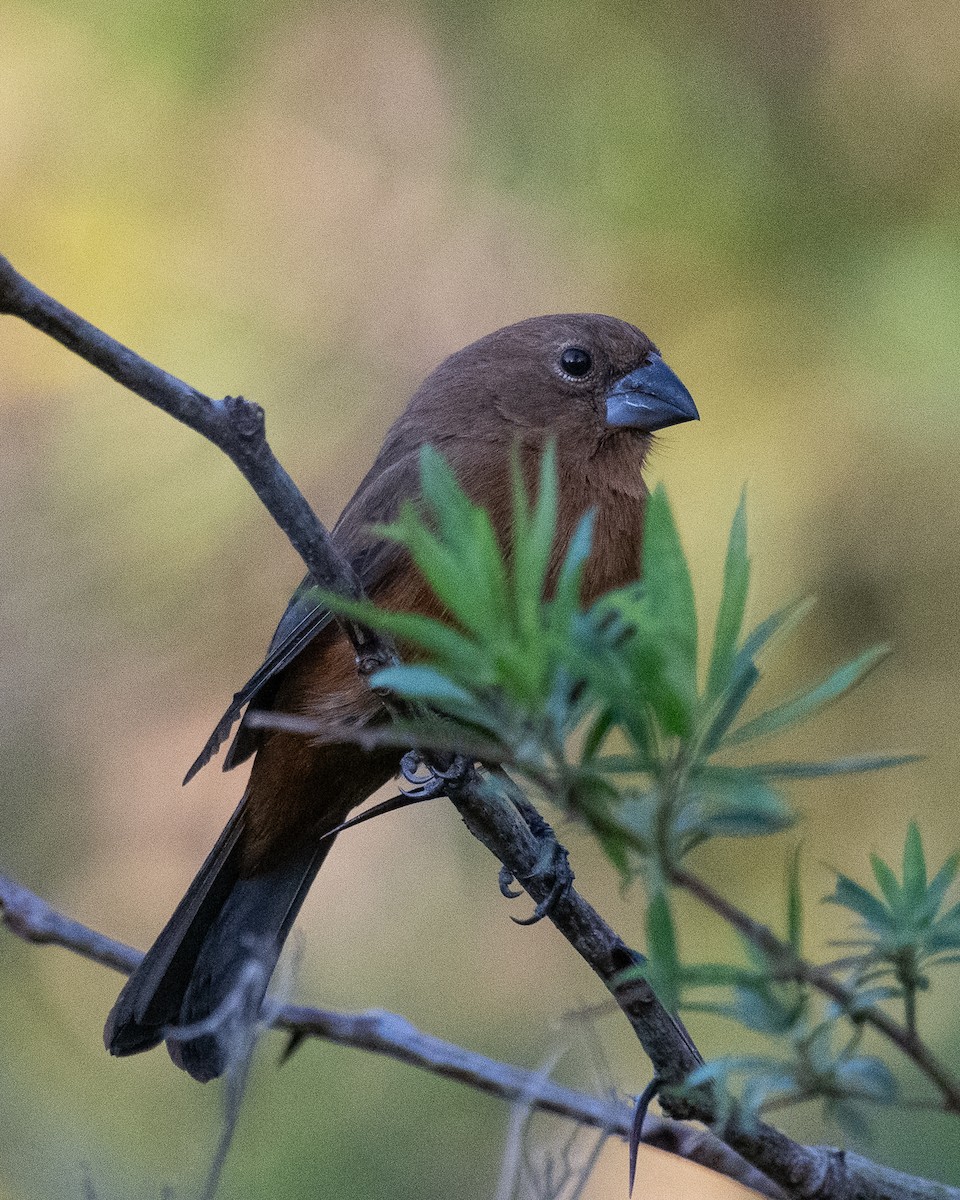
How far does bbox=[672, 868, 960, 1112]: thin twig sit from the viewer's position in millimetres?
974

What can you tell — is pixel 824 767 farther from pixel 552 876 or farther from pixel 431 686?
pixel 552 876

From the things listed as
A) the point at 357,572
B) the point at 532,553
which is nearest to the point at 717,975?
the point at 532,553

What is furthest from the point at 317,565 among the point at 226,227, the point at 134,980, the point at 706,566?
the point at 226,227

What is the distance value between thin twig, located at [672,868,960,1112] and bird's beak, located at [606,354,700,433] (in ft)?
8.67

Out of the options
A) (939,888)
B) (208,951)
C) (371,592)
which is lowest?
(208,951)

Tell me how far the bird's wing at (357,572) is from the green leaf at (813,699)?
2.13 meters

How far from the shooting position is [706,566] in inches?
165

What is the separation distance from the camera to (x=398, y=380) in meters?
4.84

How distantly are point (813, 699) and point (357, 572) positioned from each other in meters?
2.29

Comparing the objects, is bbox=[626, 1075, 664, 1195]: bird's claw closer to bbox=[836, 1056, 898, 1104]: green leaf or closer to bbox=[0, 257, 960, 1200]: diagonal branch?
bbox=[0, 257, 960, 1200]: diagonal branch

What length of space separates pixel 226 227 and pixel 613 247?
1.15m

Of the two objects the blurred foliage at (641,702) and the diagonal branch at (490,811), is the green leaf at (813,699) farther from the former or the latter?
the diagonal branch at (490,811)

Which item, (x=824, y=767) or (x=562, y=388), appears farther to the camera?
(x=562, y=388)

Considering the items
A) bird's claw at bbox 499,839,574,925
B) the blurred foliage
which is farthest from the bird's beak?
the blurred foliage
